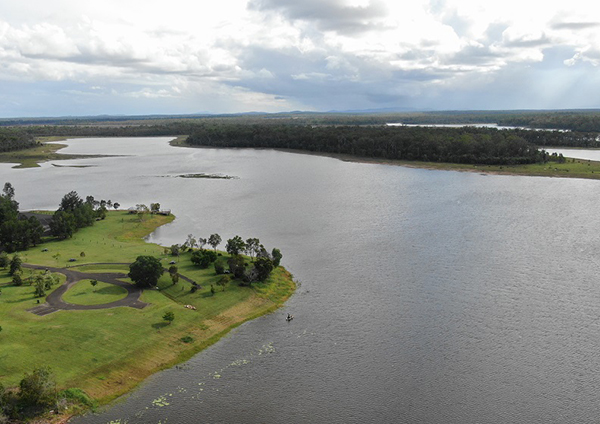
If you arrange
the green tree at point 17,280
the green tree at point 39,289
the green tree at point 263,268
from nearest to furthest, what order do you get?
the green tree at point 39,289, the green tree at point 17,280, the green tree at point 263,268

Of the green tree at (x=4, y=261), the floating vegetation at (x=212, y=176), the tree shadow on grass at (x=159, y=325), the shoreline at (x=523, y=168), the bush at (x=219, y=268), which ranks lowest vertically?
the tree shadow on grass at (x=159, y=325)

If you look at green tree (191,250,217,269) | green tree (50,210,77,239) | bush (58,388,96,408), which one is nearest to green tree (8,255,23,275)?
green tree (50,210,77,239)

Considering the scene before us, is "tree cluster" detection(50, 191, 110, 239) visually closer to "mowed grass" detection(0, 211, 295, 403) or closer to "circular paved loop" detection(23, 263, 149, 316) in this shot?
"mowed grass" detection(0, 211, 295, 403)

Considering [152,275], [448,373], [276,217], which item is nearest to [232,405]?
[448,373]

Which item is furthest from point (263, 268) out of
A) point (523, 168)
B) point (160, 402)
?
point (523, 168)

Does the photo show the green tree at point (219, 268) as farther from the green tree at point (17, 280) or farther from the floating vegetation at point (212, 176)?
the floating vegetation at point (212, 176)

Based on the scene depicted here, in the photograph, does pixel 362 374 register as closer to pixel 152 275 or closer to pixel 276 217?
pixel 152 275

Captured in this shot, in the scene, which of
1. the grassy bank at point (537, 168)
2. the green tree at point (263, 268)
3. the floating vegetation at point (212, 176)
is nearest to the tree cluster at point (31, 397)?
the green tree at point (263, 268)
